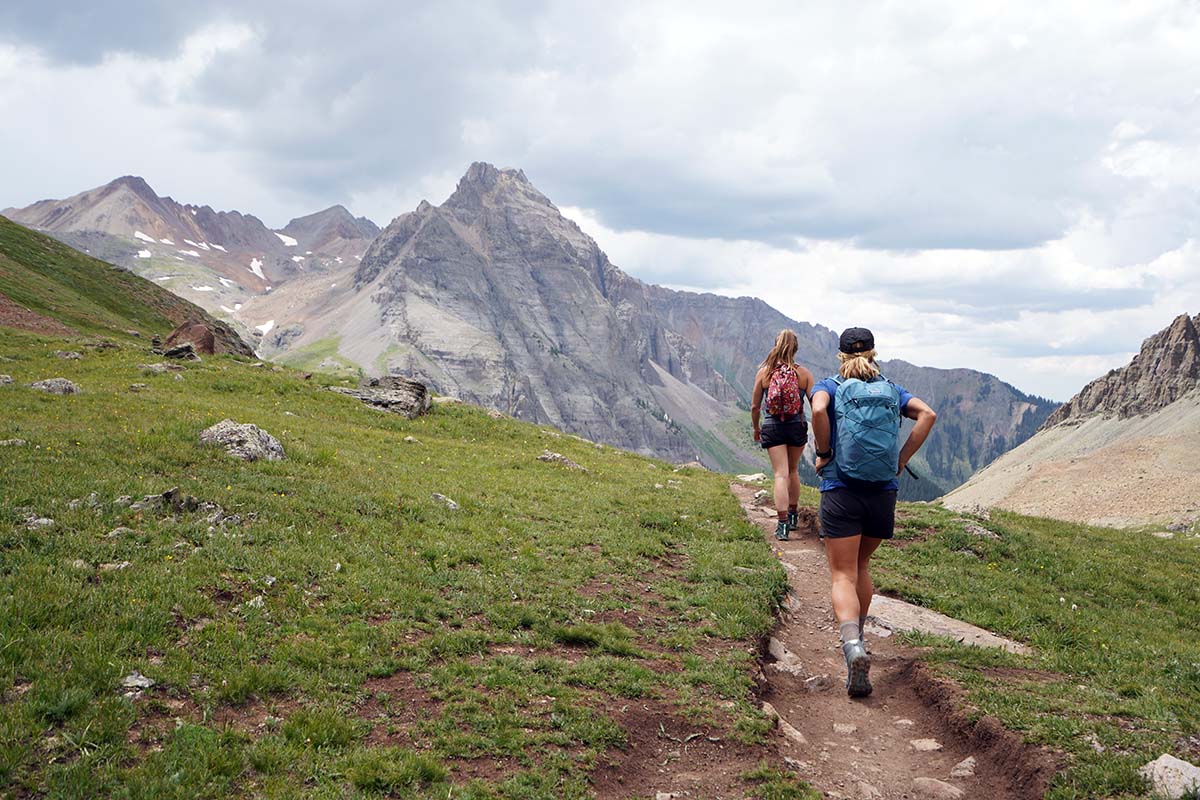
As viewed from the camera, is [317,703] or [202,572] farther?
[202,572]

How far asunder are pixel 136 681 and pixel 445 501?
9.43 m

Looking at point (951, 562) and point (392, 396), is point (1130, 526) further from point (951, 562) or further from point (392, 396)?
point (392, 396)

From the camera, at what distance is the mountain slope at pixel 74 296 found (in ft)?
155

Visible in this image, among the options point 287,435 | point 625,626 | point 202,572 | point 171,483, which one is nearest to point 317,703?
point 202,572

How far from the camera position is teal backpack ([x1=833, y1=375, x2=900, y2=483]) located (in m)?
9.28

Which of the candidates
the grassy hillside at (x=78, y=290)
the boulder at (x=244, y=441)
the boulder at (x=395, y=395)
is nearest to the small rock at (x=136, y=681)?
the boulder at (x=244, y=441)

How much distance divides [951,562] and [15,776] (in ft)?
59.7

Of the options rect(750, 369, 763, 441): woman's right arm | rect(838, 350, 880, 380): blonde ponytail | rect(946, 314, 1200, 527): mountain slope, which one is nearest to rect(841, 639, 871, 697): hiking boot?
rect(838, 350, 880, 380): blonde ponytail

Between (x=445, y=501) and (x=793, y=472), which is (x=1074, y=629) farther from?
(x=445, y=501)

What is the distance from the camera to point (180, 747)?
21.6 ft

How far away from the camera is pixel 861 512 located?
9.51 metres

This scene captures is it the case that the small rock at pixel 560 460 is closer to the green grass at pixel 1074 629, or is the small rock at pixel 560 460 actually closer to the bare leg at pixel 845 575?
the green grass at pixel 1074 629

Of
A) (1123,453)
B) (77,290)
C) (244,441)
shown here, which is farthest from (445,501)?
(1123,453)

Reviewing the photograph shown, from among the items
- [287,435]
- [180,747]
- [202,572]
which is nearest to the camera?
[180,747]
